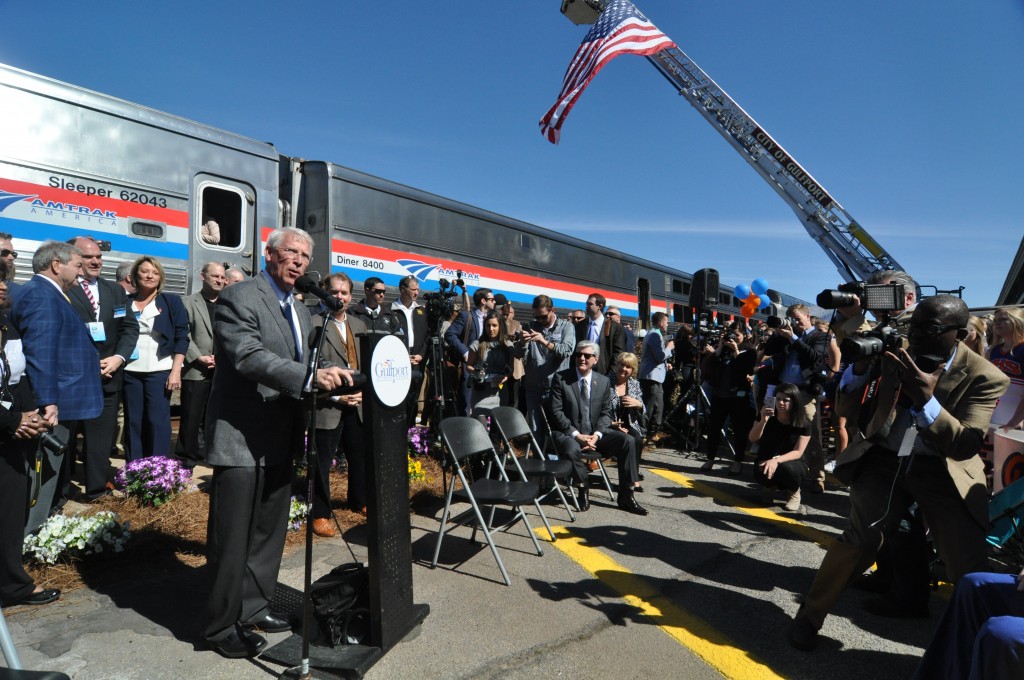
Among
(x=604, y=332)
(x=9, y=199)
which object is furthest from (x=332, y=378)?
(x=604, y=332)

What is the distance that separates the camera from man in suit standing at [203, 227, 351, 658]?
8.42 feet

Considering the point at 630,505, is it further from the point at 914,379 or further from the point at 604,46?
the point at 604,46

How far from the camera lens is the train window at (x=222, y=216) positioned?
676cm

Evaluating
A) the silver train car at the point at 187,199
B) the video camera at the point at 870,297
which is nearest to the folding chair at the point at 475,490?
the video camera at the point at 870,297

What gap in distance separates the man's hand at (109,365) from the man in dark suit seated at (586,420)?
3.67 metres

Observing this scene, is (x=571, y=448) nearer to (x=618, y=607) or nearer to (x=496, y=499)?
(x=496, y=499)

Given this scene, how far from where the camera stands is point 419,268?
908 centimetres

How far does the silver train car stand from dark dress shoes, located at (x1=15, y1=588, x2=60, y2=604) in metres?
3.74

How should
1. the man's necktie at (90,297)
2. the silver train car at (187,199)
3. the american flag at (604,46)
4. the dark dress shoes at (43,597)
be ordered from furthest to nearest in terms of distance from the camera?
the american flag at (604,46)
the silver train car at (187,199)
the man's necktie at (90,297)
the dark dress shoes at (43,597)

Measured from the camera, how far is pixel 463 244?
33.0 ft

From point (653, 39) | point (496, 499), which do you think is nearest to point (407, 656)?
point (496, 499)

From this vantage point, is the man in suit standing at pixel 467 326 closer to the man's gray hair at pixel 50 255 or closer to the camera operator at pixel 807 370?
the camera operator at pixel 807 370

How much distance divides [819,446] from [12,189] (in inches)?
326

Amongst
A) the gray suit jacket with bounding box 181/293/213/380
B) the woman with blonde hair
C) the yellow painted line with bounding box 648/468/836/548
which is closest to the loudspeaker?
the yellow painted line with bounding box 648/468/836/548
